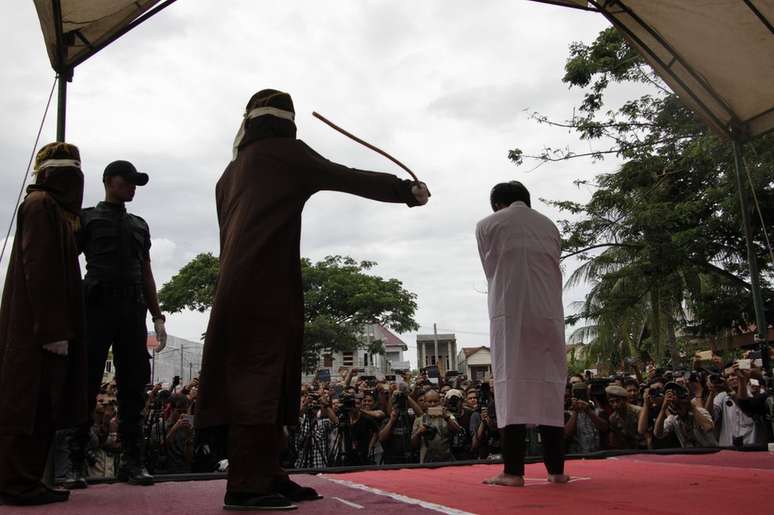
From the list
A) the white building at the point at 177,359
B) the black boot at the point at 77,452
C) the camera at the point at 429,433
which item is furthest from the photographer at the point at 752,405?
the white building at the point at 177,359

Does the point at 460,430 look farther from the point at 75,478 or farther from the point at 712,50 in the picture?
the point at 75,478

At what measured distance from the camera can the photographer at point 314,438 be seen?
798 centimetres

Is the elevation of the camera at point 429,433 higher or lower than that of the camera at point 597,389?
lower

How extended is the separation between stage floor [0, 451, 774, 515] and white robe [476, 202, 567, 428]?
1.36 feet

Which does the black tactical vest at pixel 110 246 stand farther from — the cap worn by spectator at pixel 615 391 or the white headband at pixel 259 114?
the cap worn by spectator at pixel 615 391

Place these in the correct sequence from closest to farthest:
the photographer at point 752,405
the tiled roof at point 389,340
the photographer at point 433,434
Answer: the photographer at point 752,405, the photographer at point 433,434, the tiled roof at point 389,340

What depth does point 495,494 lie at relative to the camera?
3.07m

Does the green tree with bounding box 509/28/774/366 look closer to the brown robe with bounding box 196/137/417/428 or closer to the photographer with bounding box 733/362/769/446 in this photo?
the photographer with bounding box 733/362/769/446

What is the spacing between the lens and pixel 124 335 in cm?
364

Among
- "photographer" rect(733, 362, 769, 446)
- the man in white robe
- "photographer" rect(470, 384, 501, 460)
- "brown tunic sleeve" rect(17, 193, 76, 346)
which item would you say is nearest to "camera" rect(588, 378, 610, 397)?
"photographer" rect(470, 384, 501, 460)

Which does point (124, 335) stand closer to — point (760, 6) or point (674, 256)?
point (760, 6)

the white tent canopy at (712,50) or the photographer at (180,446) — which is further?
the photographer at (180,446)

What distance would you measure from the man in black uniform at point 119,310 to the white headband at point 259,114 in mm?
995

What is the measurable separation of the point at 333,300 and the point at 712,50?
28.9 metres
